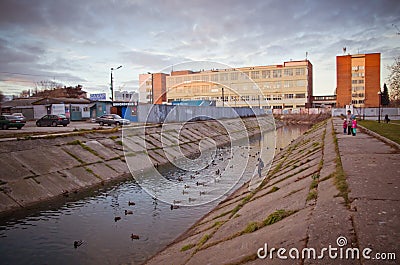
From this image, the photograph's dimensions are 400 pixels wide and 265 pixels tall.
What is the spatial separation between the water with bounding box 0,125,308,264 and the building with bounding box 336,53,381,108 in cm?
10671

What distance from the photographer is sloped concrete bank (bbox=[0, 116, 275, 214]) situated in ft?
56.2

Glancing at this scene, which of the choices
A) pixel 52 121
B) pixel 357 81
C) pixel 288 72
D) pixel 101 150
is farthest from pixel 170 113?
pixel 357 81

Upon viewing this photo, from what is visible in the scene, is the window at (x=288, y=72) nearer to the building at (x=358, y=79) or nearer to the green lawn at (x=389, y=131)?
the building at (x=358, y=79)

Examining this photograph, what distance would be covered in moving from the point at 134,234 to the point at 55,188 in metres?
8.44

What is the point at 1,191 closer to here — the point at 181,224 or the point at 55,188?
the point at 55,188

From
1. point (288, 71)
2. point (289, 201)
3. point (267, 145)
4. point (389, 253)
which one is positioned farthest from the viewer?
point (288, 71)

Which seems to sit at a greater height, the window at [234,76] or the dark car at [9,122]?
Result: the window at [234,76]

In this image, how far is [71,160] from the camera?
22.6 m

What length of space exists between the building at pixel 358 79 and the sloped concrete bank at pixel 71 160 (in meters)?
90.2

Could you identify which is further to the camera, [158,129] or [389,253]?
[158,129]

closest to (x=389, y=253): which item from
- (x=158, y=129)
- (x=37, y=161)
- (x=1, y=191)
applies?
(x=1, y=191)

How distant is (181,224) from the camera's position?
13484 millimetres

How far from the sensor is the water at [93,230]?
10.7 meters

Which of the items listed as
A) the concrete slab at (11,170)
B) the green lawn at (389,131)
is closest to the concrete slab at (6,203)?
the concrete slab at (11,170)
